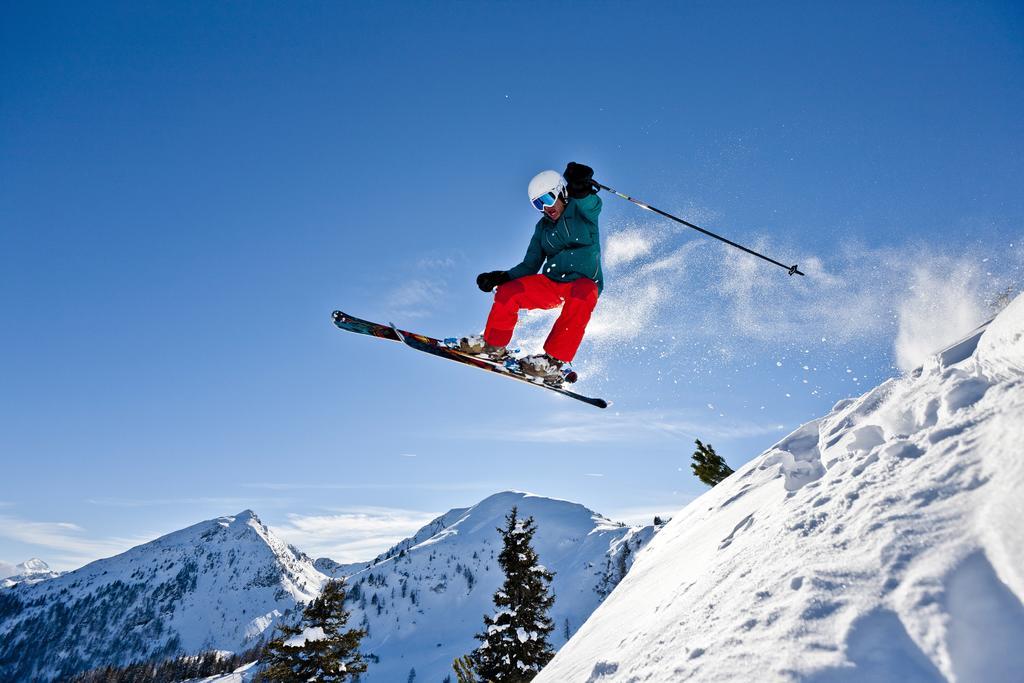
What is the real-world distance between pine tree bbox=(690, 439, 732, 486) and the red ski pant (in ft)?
44.7

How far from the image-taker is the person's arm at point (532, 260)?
7.51 metres

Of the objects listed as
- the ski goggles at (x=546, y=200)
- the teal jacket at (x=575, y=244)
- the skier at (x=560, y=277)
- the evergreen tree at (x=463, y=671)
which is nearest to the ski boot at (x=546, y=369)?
the skier at (x=560, y=277)

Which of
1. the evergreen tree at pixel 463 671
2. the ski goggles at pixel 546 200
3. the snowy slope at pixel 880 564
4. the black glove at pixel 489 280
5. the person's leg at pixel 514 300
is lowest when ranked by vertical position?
the evergreen tree at pixel 463 671

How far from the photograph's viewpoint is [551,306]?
722 centimetres

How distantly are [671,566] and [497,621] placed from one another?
1297cm

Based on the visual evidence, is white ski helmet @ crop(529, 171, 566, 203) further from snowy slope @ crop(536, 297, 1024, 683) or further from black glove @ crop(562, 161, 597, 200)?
snowy slope @ crop(536, 297, 1024, 683)

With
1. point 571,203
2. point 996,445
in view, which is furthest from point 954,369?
point 571,203

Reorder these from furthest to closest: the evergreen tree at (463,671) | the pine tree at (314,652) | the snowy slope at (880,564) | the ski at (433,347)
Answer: the pine tree at (314,652) < the evergreen tree at (463,671) < the ski at (433,347) < the snowy slope at (880,564)

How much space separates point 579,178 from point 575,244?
2.79 feet

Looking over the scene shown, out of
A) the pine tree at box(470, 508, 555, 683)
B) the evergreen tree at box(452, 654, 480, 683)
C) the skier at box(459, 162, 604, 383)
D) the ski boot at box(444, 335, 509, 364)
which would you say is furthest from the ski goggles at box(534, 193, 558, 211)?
the pine tree at box(470, 508, 555, 683)

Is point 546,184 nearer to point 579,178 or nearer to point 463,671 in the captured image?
point 579,178

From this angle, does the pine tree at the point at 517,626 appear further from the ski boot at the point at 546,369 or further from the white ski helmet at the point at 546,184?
the white ski helmet at the point at 546,184

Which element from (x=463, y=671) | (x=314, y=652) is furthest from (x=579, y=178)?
(x=314, y=652)

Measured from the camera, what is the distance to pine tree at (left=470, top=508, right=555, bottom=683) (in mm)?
14852
